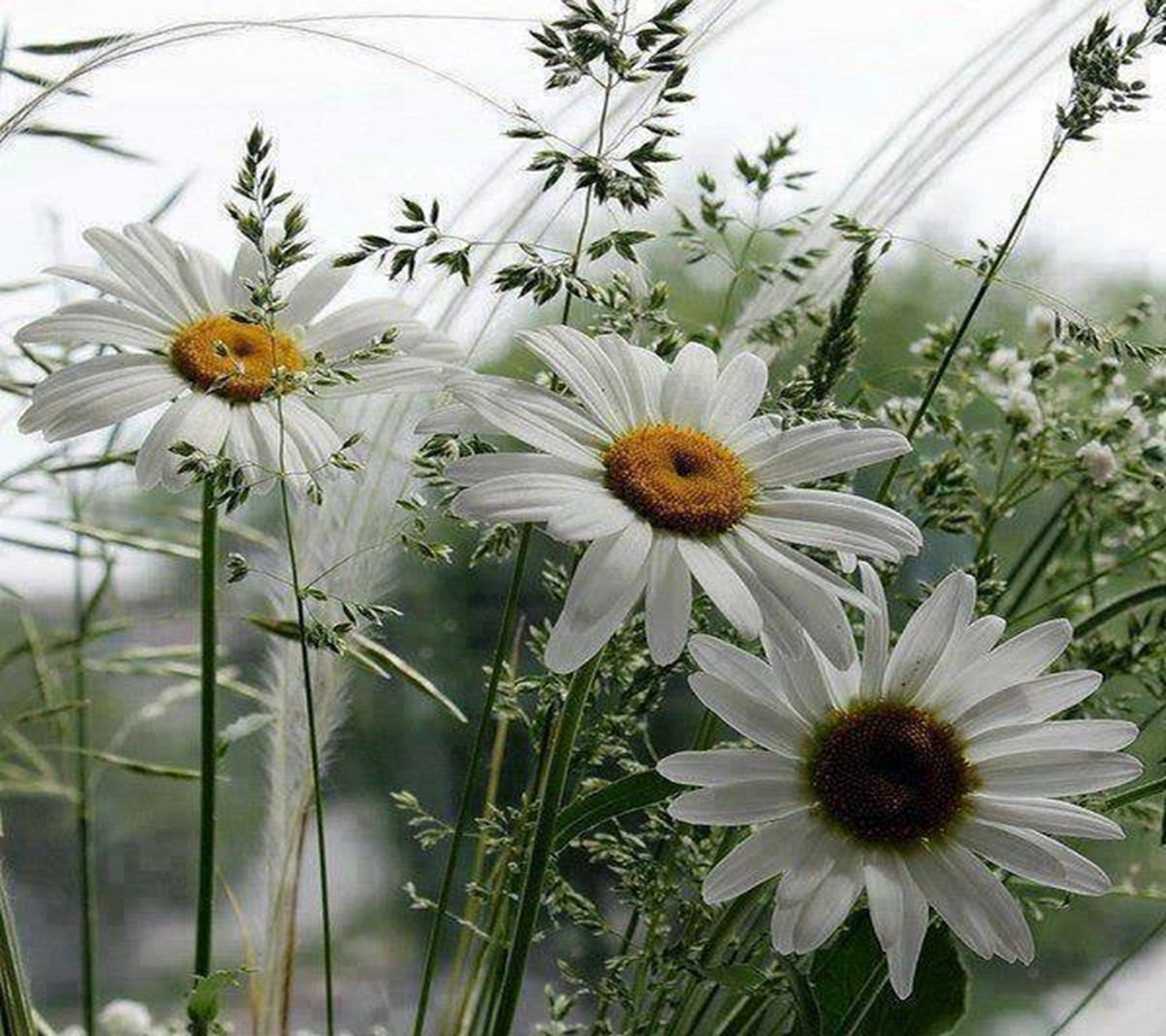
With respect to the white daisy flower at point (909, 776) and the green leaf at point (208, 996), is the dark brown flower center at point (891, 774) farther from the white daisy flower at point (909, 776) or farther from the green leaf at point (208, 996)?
the green leaf at point (208, 996)

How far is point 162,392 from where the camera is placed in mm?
377

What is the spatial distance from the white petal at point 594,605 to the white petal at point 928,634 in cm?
8

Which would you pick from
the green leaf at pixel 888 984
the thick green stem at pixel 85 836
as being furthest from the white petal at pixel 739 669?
the thick green stem at pixel 85 836

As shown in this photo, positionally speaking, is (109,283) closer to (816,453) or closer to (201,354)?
(201,354)

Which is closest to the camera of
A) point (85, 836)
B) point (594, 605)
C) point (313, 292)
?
point (594, 605)

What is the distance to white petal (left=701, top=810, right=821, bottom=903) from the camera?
354mm

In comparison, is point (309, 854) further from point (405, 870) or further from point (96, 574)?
point (96, 574)

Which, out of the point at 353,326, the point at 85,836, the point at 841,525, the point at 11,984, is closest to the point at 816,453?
the point at 841,525

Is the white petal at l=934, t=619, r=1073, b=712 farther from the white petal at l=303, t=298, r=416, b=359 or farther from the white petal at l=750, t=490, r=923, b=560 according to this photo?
the white petal at l=303, t=298, r=416, b=359

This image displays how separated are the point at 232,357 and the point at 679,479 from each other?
11 centimetres

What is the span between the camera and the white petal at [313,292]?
43cm

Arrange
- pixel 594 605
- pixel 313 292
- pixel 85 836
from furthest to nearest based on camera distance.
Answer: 1. pixel 85 836
2. pixel 313 292
3. pixel 594 605

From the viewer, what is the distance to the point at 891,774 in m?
0.37

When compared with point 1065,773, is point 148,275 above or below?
above
